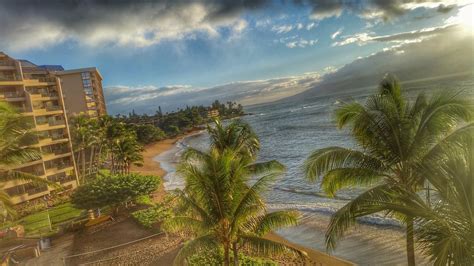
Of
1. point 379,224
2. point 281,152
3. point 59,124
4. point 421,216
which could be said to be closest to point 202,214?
point 421,216

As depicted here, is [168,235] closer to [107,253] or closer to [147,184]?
[107,253]

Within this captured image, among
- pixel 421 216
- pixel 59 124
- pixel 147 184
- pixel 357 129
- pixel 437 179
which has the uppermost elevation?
pixel 59 124

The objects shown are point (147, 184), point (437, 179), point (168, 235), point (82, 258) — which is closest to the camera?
point (437, 179)

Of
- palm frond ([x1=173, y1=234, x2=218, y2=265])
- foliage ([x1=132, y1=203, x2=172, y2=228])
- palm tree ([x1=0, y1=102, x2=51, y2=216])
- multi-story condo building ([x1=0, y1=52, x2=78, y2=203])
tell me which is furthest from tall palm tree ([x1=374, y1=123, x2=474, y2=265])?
multi-story condo building ([x1=0, y1=52, x2=78, y2=203])

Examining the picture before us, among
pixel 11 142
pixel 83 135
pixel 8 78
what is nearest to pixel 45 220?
pixel 11 142

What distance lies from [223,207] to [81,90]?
70.6 metres

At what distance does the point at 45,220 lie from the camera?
22094 millimetres

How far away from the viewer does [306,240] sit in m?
18.1

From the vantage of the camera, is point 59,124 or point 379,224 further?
point 59,124

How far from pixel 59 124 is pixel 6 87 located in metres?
5.98

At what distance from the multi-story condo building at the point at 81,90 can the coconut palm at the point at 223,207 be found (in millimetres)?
63937

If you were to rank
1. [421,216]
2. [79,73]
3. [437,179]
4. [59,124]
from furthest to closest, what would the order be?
[79,73]
[59,124]
[437,179]
[421,216]

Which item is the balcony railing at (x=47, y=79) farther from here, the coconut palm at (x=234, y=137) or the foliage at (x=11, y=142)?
the coconut palm at (x=234, y=137)

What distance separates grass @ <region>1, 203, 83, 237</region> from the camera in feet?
66.5
